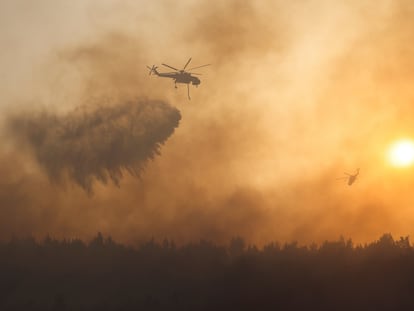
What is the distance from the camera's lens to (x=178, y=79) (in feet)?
639
